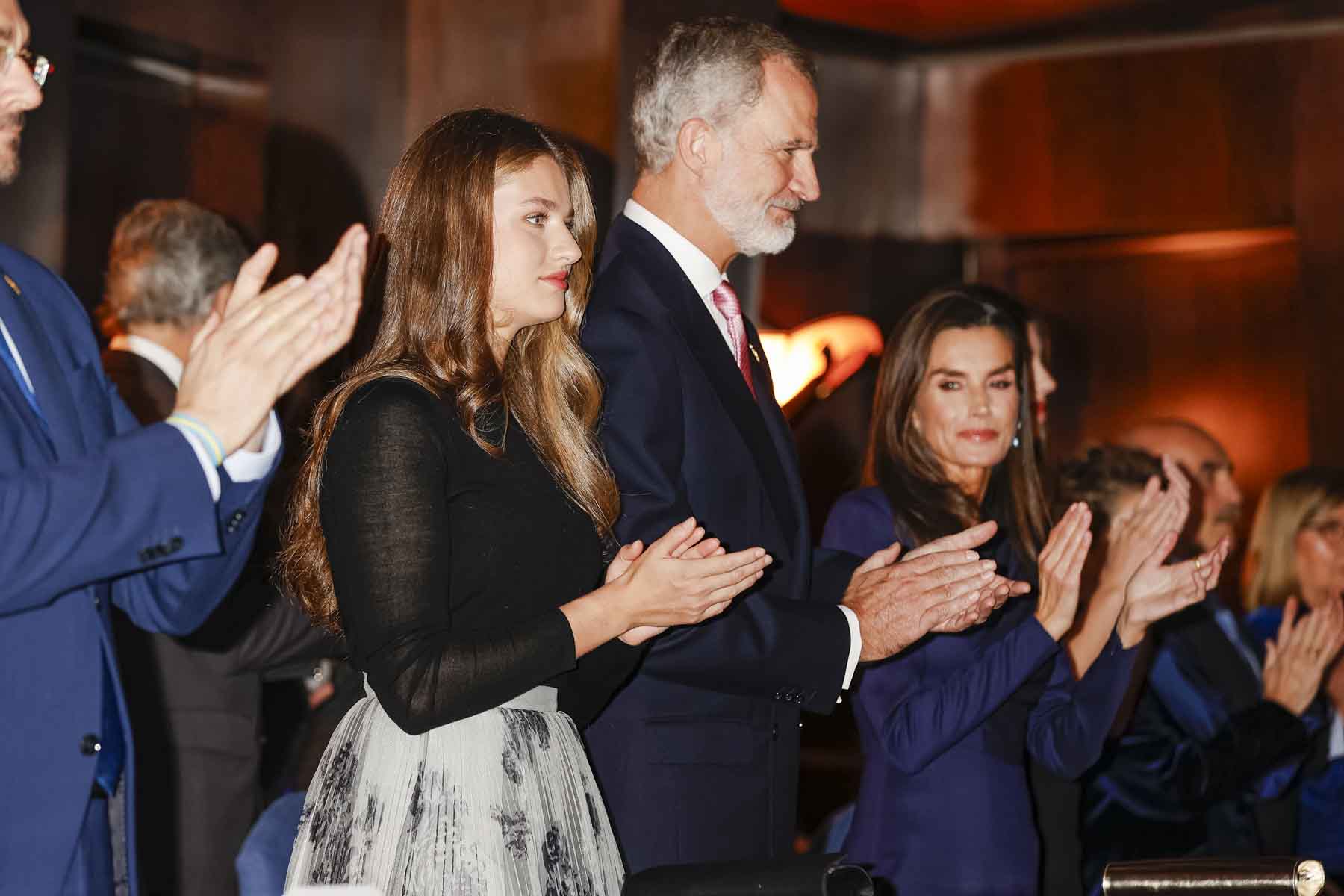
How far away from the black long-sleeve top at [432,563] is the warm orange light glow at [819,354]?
7.59 feet

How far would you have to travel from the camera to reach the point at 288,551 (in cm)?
195

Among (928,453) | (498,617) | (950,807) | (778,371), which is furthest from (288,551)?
(778,371)

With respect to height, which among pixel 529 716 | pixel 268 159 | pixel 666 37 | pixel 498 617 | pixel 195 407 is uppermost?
pixel 268 159

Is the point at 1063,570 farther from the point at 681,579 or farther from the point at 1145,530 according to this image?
the point at 681,579

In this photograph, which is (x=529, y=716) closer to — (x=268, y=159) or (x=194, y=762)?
(x=194, y=762)

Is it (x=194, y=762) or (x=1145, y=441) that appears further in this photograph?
(x=1145, y=441)

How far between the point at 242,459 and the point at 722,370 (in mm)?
977

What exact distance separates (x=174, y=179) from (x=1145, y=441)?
9.61ft

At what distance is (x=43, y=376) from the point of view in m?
1.57

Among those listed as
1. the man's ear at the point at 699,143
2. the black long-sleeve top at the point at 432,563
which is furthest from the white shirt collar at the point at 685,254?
the black long-sleeve top at the point at 432,563

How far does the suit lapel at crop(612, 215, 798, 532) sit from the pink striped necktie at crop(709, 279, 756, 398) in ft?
0.19

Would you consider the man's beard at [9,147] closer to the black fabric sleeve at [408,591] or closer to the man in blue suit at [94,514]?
the man in blue suit at [94,514]

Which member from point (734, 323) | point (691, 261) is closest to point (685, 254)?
point (691, 261)

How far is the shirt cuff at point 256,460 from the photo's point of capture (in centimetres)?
147
